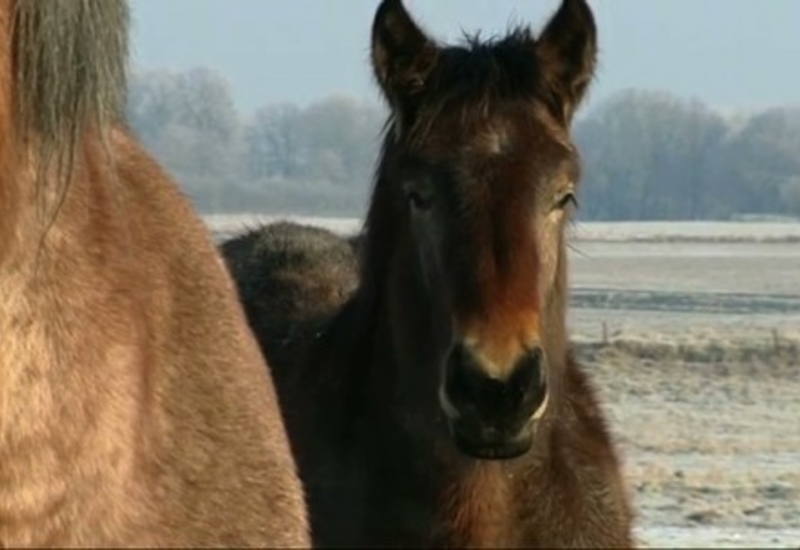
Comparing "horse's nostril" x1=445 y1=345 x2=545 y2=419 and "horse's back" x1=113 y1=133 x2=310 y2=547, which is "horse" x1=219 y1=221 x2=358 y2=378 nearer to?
"horse's nostril" x1=445 y1=345 x2=545 y2=419

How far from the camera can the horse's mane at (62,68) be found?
2.42m

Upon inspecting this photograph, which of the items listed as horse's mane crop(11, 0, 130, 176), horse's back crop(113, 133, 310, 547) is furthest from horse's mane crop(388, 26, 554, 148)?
horse's mane crop(11, 0, 130, 176)

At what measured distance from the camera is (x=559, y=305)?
18.2 ft

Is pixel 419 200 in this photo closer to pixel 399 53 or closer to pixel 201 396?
pixel 399 53

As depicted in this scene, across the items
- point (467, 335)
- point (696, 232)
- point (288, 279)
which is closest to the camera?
→ point (467, 335)

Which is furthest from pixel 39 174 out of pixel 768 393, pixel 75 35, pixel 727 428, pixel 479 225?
pixel 768 393

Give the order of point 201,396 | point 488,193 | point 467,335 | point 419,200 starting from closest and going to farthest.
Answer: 1. point 201,396
2. point 467,335
3. point 488,193
4. point 419,200

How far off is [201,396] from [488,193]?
242 cm

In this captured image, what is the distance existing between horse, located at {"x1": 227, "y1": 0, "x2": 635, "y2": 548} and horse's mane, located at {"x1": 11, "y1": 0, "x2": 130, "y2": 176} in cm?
235

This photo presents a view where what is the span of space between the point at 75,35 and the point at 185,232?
0.62 m

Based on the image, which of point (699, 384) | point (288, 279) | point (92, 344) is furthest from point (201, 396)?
point (699, 384)

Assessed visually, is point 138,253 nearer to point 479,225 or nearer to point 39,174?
point 39,174

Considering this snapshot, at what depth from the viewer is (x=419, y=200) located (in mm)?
5445

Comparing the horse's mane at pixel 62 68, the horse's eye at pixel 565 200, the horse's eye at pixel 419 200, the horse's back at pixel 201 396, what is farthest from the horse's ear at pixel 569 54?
the horse's mane at pixel 62 68
